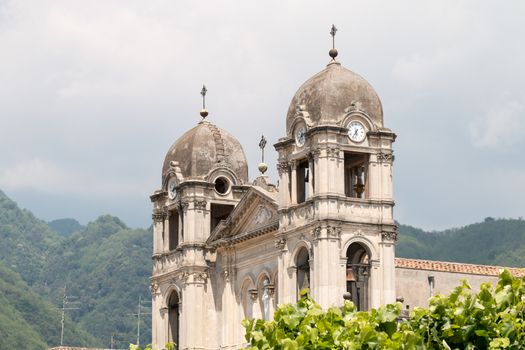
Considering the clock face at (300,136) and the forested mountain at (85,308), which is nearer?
the clock face at (300,136)

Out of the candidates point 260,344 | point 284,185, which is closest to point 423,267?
point 284,185

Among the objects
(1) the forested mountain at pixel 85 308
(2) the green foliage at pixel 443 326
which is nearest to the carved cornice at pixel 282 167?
(2) the green foliage at pixel 443 326

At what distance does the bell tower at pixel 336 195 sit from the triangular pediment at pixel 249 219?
2.90 m

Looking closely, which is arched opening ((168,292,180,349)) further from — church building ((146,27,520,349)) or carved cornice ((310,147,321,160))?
carved cornice ((310,147,321,160))

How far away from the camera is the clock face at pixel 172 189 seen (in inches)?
2719

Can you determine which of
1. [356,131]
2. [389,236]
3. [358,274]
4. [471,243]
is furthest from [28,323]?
[356,131]

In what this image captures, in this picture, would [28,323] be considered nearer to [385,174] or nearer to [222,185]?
[222,185]

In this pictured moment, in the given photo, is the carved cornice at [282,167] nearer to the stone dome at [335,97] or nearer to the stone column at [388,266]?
the stone dome at [335,97]

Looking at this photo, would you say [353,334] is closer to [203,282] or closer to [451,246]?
[203,282]

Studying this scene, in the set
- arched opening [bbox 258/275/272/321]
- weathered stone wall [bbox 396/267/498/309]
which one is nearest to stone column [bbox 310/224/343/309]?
weathered stone wall [bbox 396/267/498/309]

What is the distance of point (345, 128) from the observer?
58.7m

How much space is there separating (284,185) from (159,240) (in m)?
11.7

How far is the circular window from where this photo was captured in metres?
68.8

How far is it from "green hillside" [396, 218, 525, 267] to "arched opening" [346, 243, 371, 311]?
2186 inches
